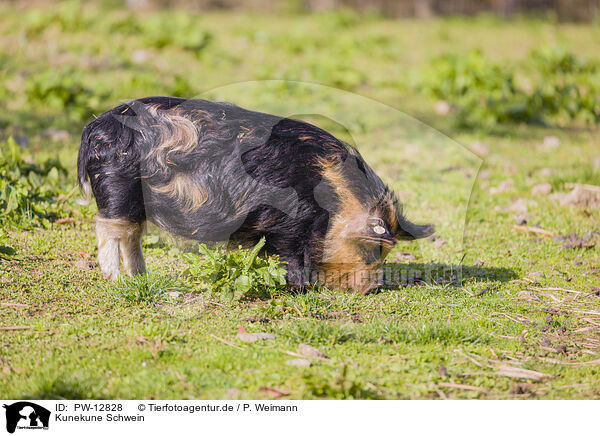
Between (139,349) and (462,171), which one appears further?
(462,171)

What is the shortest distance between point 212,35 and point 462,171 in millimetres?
6976

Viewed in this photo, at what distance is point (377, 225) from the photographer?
4.71 meters

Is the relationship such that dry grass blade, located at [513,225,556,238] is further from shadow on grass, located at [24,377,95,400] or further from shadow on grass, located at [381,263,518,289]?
shadow on grass, located at [24,377,95,400]

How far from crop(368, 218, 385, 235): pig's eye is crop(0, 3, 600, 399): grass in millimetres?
567

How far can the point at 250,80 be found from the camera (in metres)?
11.2

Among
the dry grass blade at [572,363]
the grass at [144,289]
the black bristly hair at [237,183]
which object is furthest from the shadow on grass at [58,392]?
the dry grass blade at [572,363]

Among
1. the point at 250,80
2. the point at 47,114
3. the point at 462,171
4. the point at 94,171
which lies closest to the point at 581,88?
the point at 462,171

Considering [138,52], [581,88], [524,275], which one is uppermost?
[138,52]

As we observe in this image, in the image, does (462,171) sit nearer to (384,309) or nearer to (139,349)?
(384,309)

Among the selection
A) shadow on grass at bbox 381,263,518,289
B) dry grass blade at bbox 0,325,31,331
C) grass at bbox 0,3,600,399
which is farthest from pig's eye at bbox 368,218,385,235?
dry grass blade at bbox 0,325,31,331

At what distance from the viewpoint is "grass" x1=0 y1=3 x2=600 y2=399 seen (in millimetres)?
3871
